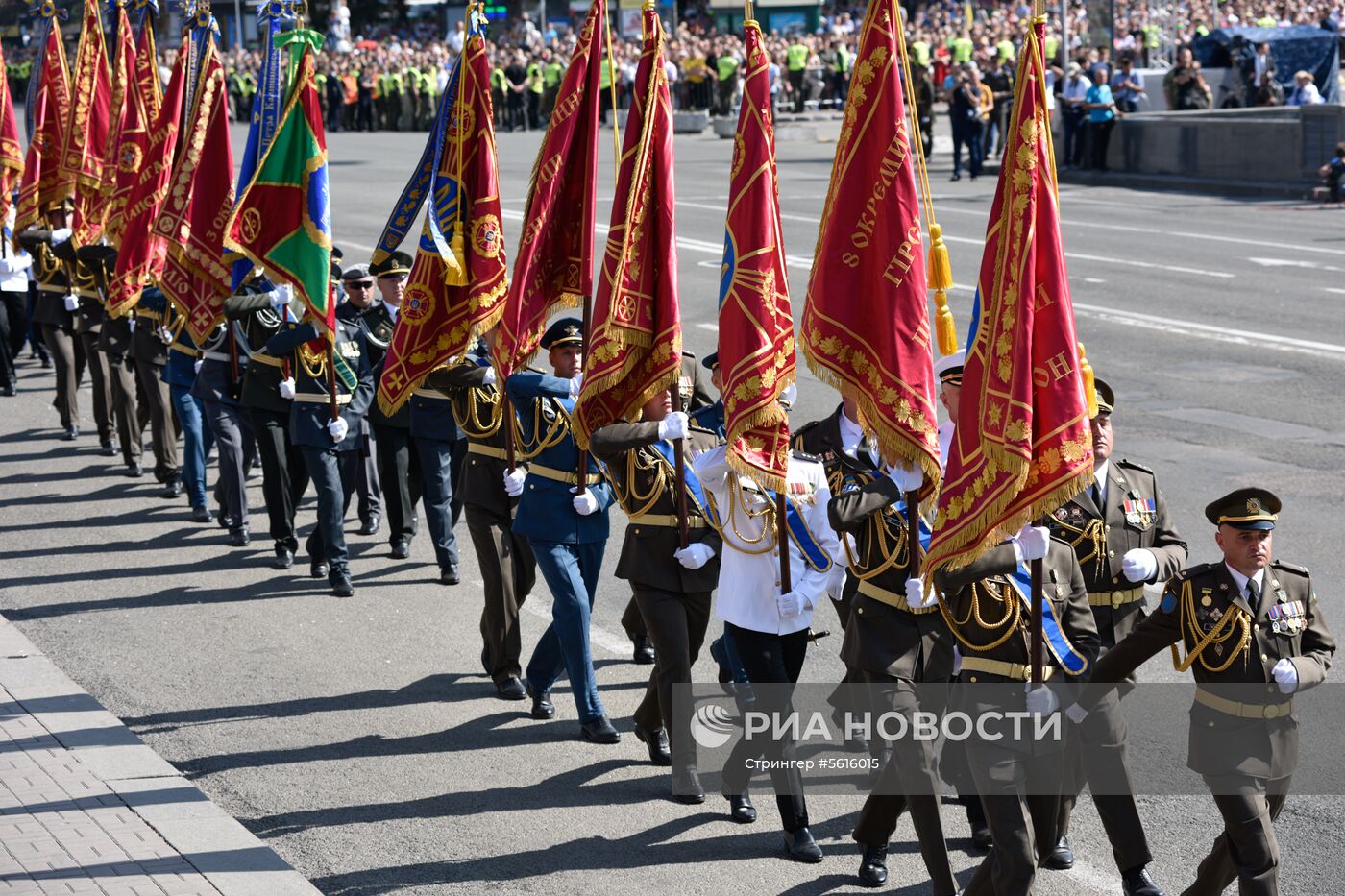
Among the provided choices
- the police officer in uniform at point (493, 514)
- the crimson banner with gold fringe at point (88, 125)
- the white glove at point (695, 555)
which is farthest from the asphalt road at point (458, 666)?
the crimson banner with gold fringe at point (88, 125)

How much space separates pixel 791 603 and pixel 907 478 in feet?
2.28

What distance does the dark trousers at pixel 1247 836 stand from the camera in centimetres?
593

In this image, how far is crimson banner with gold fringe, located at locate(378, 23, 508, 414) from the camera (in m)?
9.80

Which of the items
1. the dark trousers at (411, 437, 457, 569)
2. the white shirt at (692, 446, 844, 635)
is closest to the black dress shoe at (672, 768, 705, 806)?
the white shirt at (692, 446, 844, 635)

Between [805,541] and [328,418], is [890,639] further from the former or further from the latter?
[328,418]

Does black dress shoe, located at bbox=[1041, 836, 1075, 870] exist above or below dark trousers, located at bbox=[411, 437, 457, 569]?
below

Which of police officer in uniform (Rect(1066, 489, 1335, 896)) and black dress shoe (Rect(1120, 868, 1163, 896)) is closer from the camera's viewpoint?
police officer in uniform (Rect(1066, 489, 1335, 896))

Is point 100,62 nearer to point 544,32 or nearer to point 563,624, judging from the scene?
point 563,624

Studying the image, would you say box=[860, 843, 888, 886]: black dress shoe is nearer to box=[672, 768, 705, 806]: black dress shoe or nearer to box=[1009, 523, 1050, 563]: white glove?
box=[672, 768, 705, 806]: black dress shoe

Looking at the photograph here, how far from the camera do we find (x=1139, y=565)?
660cm

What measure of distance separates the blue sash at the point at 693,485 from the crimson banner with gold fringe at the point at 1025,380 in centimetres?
132

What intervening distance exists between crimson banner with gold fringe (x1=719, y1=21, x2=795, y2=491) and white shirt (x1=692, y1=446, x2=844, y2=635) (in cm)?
A: 18

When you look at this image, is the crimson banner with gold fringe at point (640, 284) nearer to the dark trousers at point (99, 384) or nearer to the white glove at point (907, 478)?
the white glove at point (907, 478)

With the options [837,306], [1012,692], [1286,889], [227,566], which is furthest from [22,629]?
[1286,889]
